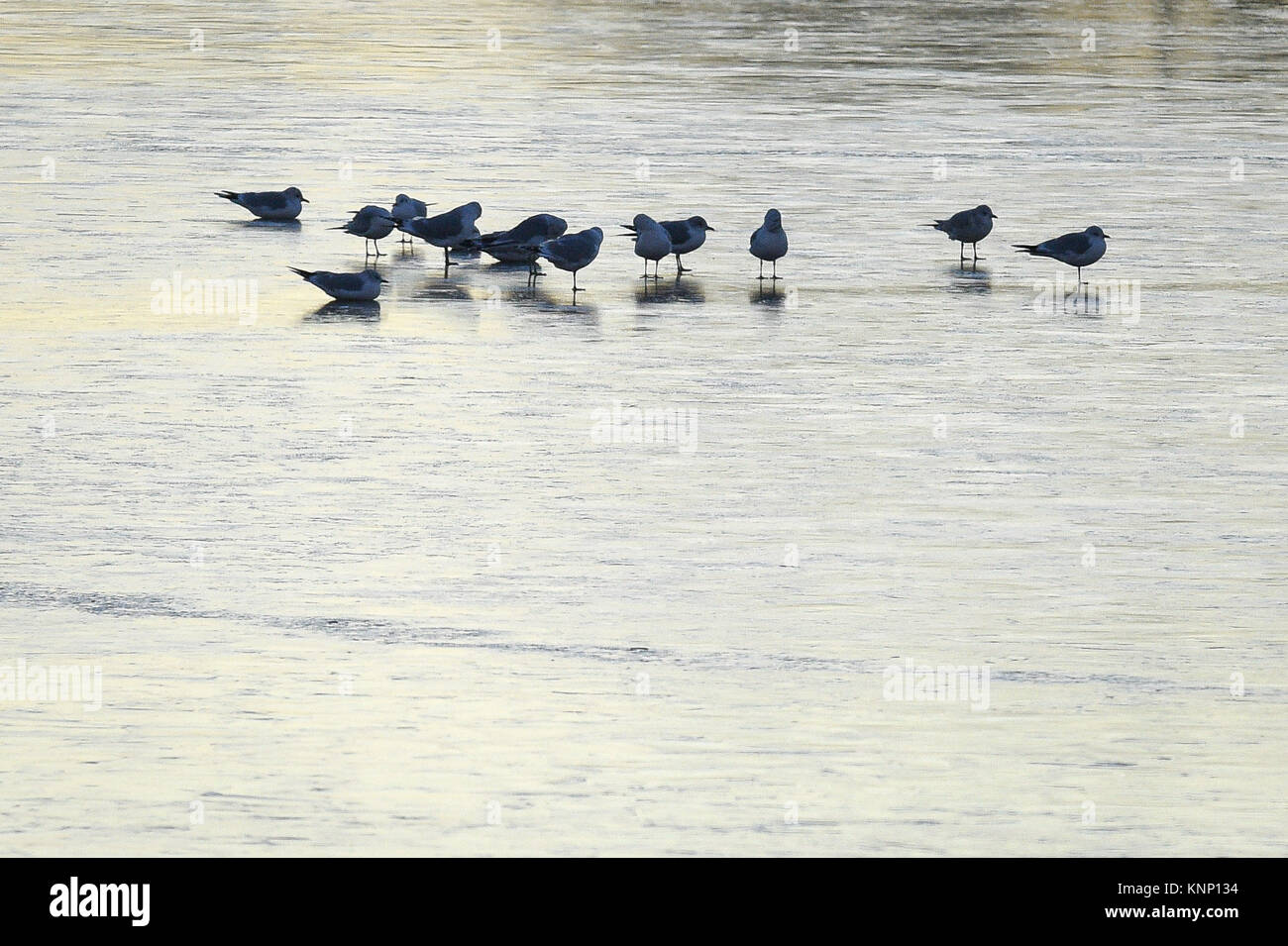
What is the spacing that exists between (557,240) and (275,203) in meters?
3.29

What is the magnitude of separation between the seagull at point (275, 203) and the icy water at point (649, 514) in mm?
193

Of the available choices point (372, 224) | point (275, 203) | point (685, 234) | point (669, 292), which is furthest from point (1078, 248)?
point (275, 203)

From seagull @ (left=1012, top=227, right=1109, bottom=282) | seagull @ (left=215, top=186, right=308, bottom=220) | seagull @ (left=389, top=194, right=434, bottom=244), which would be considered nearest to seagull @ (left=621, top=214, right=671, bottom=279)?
seagull @ (left=389, top=194, right=434, bottom=244)

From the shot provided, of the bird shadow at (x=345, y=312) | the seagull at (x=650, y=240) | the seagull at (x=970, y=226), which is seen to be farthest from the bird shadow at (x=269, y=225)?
the seagull at (x=970, y=226)

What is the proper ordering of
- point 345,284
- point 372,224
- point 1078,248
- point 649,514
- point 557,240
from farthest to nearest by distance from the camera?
1. point 372,224
2. point 1078,248
3. point 557,240
4. point 345,284
5. point 649,514

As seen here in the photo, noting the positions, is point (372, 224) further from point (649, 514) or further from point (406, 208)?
point (649, 514)

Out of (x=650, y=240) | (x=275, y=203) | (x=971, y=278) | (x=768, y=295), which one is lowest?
(x=768, y=295)

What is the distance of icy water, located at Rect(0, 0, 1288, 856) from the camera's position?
21.6 ft

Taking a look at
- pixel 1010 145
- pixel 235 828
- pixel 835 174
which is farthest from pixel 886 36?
pixel 235 828

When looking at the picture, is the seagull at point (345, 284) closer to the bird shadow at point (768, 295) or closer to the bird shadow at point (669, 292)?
the bird shadow at point (669, 292)

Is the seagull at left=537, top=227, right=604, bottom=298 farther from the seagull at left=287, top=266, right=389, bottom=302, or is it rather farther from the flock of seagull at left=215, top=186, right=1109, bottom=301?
the seagull at left=287, top=266, right=389, bottom=302

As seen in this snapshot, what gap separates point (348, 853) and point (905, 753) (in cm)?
186

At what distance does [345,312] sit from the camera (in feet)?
45.4

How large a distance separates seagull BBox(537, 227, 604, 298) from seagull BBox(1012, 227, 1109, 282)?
10.4ft
